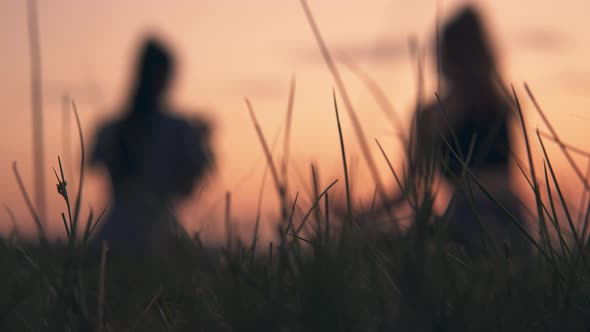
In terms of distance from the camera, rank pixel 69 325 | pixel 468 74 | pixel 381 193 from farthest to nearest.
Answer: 1. pixel 468 74
2. pixel 381 193
3. pixel 69 325

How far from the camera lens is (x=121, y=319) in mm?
951

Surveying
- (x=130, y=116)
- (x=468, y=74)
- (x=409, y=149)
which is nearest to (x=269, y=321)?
(x=409, y=149)

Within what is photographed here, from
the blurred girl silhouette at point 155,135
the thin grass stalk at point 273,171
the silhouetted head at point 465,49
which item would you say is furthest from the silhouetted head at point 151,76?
the thin grass stalk at point 273,171

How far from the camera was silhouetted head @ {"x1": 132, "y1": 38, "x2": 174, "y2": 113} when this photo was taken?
6.20m

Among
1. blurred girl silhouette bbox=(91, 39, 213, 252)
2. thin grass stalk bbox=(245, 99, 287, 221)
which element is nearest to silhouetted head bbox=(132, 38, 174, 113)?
blurred girl silhouette bbox=(91, 39, 213, 252)

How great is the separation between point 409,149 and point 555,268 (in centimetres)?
21

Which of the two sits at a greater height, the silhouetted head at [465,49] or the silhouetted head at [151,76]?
the silhouetted head at [465,49]

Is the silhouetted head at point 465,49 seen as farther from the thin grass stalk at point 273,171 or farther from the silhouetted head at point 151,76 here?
the thin grass stalk at point 273,171

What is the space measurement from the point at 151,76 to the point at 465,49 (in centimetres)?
280

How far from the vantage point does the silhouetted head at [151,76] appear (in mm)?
6195

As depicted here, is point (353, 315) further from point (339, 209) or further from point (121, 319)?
point (339, 209)

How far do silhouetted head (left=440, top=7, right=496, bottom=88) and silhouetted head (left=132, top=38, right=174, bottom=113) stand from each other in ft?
8.51

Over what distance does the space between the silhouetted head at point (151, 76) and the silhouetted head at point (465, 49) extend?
8.51 ft

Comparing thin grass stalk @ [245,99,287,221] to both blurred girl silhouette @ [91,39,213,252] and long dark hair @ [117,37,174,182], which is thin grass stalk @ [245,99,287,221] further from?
long dark hair @ [117,37,174,182]
